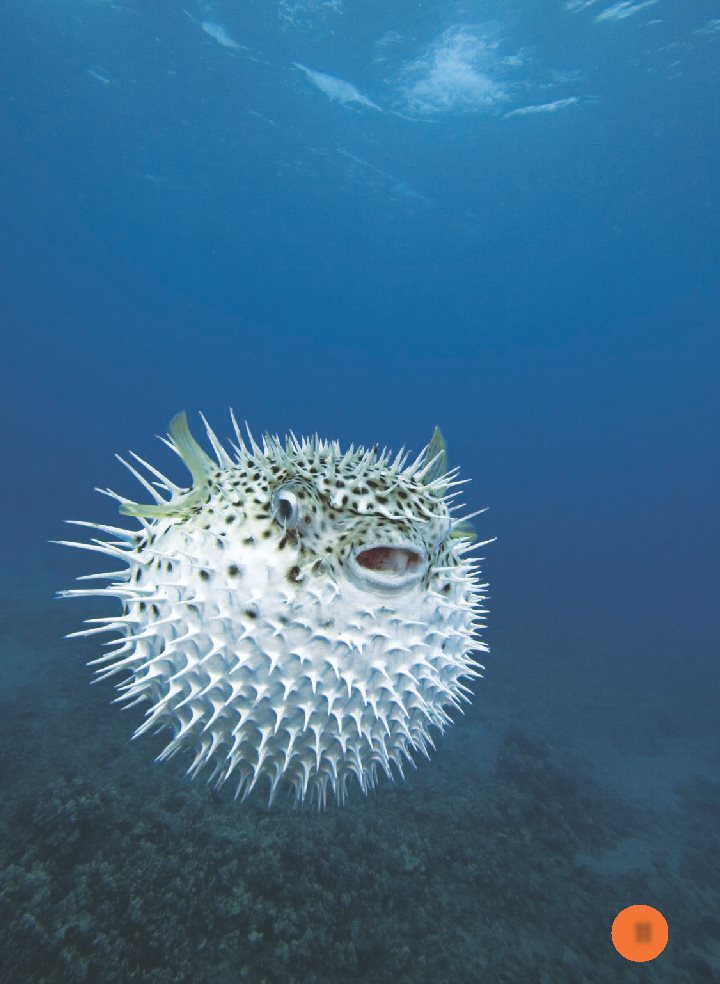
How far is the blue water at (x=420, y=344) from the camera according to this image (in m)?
3.39

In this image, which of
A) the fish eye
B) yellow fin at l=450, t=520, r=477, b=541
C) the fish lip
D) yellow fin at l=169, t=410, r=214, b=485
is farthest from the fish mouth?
yellow fin at l=169, t=410, r=214, b=485

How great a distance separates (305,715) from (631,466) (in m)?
92.5

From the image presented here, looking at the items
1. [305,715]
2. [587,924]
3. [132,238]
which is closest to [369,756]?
[305,715]

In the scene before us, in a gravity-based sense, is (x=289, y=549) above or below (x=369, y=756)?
above

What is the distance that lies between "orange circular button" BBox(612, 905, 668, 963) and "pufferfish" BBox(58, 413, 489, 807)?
4566mm

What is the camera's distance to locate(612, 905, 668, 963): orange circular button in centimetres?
422

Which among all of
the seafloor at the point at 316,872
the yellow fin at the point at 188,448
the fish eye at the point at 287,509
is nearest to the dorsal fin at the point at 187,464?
the yellow fin at the point at 188,448

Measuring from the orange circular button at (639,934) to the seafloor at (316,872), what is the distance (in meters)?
0.09

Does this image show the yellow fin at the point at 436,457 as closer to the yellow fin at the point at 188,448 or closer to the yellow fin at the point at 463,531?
the yellow fin at the point at 463,531

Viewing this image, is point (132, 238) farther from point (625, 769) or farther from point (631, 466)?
point (631, 466)

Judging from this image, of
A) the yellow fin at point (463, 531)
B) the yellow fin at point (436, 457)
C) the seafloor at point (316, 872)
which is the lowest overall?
the seafloor at point (316, 872)

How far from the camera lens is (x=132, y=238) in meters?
49.1

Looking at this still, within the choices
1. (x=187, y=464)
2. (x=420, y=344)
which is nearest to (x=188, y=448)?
(x=187, y=464)

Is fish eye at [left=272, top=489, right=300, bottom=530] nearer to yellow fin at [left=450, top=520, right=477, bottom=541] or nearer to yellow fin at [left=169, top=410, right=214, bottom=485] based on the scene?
yellow fin at [left=169, top=410, right=214, bottom=485]
